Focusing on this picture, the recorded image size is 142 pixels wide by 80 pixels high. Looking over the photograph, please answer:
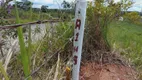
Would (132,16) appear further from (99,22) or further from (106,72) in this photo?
(106,72)

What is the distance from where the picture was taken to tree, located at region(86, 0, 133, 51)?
2395 mm

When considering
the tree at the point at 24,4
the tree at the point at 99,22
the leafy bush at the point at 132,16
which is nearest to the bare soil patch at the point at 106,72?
the tree at the point at 99,22

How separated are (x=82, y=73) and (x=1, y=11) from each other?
2.43 ft

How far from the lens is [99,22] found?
240 centimetres

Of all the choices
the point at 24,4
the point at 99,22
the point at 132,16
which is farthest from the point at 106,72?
the point at 24,4

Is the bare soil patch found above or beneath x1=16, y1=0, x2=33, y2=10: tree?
beneath

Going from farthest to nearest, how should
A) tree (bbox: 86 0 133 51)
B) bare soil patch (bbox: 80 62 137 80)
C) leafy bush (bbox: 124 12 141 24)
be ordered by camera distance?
1. leafy bush (bbox: 124 12 141 24)
2. tree (bbox: 86 0 133 51)
3. bare soil patch (bbox: 80 62 137 80)

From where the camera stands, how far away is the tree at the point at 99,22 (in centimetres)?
239

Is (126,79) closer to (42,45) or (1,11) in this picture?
(42,45)

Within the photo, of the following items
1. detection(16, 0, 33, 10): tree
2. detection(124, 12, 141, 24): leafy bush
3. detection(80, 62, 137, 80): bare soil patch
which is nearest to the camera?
detection(16, 0, 33, 10): tree

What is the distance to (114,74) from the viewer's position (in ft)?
7.22

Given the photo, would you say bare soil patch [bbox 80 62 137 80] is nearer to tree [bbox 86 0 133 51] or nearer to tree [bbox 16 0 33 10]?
tree [bbox 86 0 133 51]

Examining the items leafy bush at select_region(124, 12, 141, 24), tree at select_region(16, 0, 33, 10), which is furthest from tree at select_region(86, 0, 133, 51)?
tree at select_region(16, 0, 33, 10)

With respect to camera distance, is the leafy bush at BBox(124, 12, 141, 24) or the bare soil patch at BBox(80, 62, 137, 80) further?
the leafy bush at BBox(124, 12, 141, 24)
